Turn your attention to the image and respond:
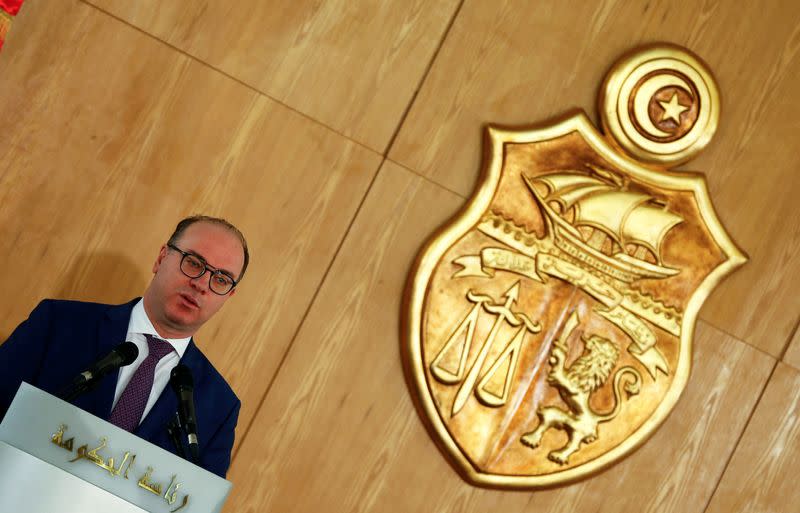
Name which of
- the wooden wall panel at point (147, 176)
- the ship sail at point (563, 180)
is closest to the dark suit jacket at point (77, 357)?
the wooden wall panel at point (147, 176)

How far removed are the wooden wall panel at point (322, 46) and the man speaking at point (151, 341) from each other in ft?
1.96

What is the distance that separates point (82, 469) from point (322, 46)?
156 centimetres

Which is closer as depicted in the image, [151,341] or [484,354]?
[151,341]

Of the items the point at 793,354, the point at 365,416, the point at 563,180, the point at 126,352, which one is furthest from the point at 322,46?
the point at 793,354

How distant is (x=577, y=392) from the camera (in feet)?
8.80

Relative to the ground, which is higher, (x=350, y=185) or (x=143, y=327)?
(x=350, y=185)

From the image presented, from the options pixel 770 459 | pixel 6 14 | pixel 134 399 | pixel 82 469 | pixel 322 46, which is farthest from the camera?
pixel 770 459

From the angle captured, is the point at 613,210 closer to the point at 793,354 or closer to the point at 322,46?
the point at 793,354

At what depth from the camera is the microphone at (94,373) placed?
4.84 ft

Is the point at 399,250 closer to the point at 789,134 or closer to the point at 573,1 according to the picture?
the point at 573,1

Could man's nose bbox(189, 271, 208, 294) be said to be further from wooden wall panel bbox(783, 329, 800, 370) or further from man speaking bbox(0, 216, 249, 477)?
wooden wall panel bbox(783, 329, 800, 370)

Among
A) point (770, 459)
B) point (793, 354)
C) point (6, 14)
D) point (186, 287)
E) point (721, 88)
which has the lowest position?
point (186, 287)

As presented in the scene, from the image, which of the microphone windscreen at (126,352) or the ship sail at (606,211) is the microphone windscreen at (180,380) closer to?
the microphone windscreen at (126,352)

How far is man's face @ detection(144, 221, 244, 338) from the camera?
6.57 ft
